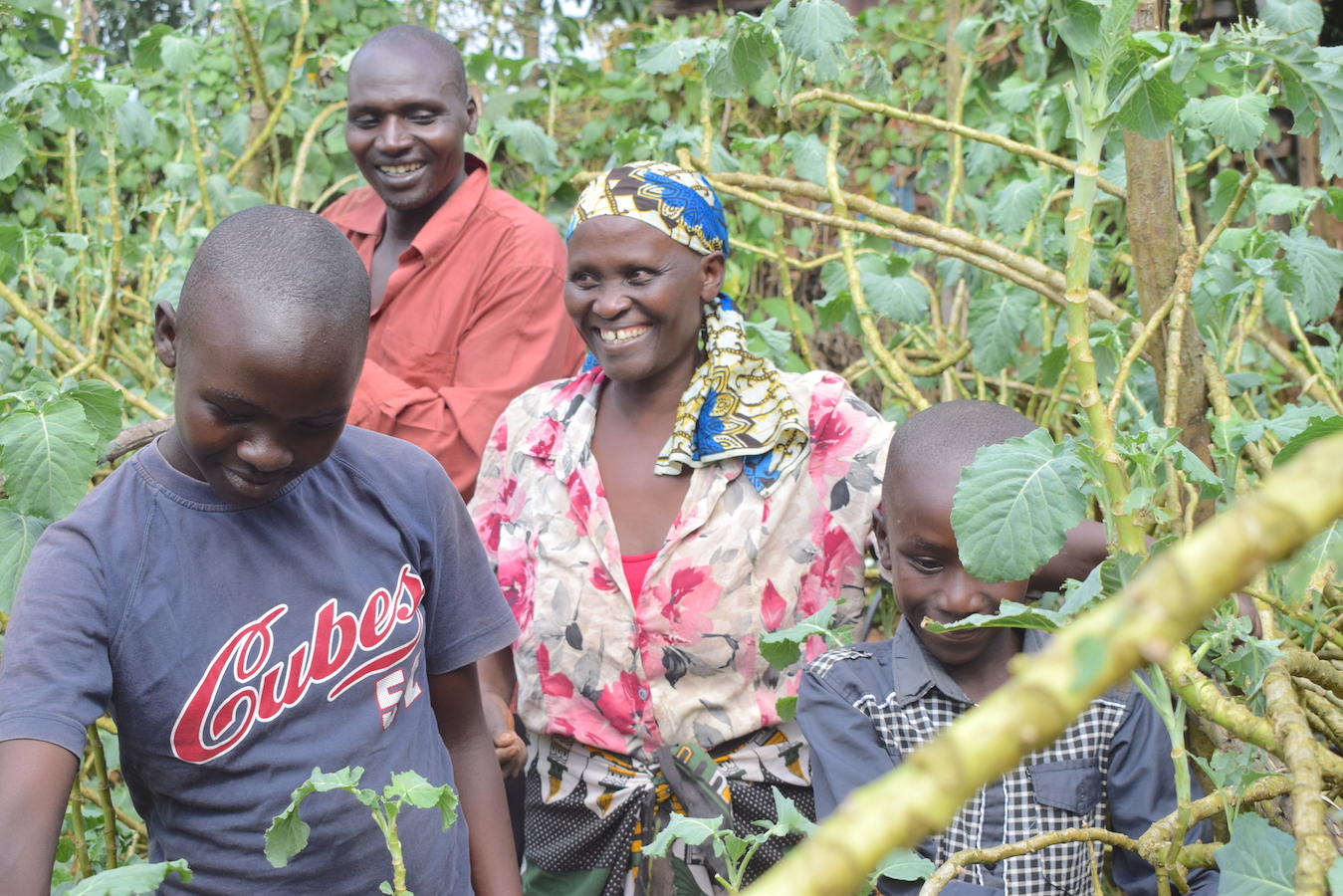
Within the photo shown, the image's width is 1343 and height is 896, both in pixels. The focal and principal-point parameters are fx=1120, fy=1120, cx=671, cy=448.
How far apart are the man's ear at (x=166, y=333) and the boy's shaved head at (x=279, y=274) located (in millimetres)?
44

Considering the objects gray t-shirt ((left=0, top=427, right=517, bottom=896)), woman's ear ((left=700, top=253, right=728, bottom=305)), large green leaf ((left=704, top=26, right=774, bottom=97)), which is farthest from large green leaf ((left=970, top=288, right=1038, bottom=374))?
gray t-shirt ((left=0, top=427, right=517, bottom=896))

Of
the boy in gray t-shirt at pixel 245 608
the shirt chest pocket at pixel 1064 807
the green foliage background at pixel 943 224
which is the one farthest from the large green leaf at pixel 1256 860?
the boy in gray t-shirt at pixel 245 608

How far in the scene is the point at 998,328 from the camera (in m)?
2.69

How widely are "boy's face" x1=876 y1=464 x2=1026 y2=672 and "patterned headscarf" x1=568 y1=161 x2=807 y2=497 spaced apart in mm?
455

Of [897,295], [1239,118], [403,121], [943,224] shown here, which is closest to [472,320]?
[403,121]

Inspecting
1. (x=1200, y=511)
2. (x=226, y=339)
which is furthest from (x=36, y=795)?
(x=1200, y=511)

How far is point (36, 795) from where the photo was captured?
1.16 metres

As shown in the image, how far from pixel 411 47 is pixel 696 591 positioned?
1.77 m

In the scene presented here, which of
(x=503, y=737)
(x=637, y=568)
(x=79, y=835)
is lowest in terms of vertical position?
(x=79, y=835)

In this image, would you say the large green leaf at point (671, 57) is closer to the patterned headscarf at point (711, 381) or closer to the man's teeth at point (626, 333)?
the patterned headscarf at point (711, 381)

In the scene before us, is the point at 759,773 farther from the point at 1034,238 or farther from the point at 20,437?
the point at 1034,238

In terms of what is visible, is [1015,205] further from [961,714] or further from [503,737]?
[503,737]

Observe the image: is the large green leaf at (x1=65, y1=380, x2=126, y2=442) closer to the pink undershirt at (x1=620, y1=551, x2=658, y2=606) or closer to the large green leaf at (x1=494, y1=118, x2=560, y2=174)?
the pink undershirt at (x1=620, y1=551, x2=658, y2=606)

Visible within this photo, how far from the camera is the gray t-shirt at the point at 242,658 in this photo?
1278 millimetres
